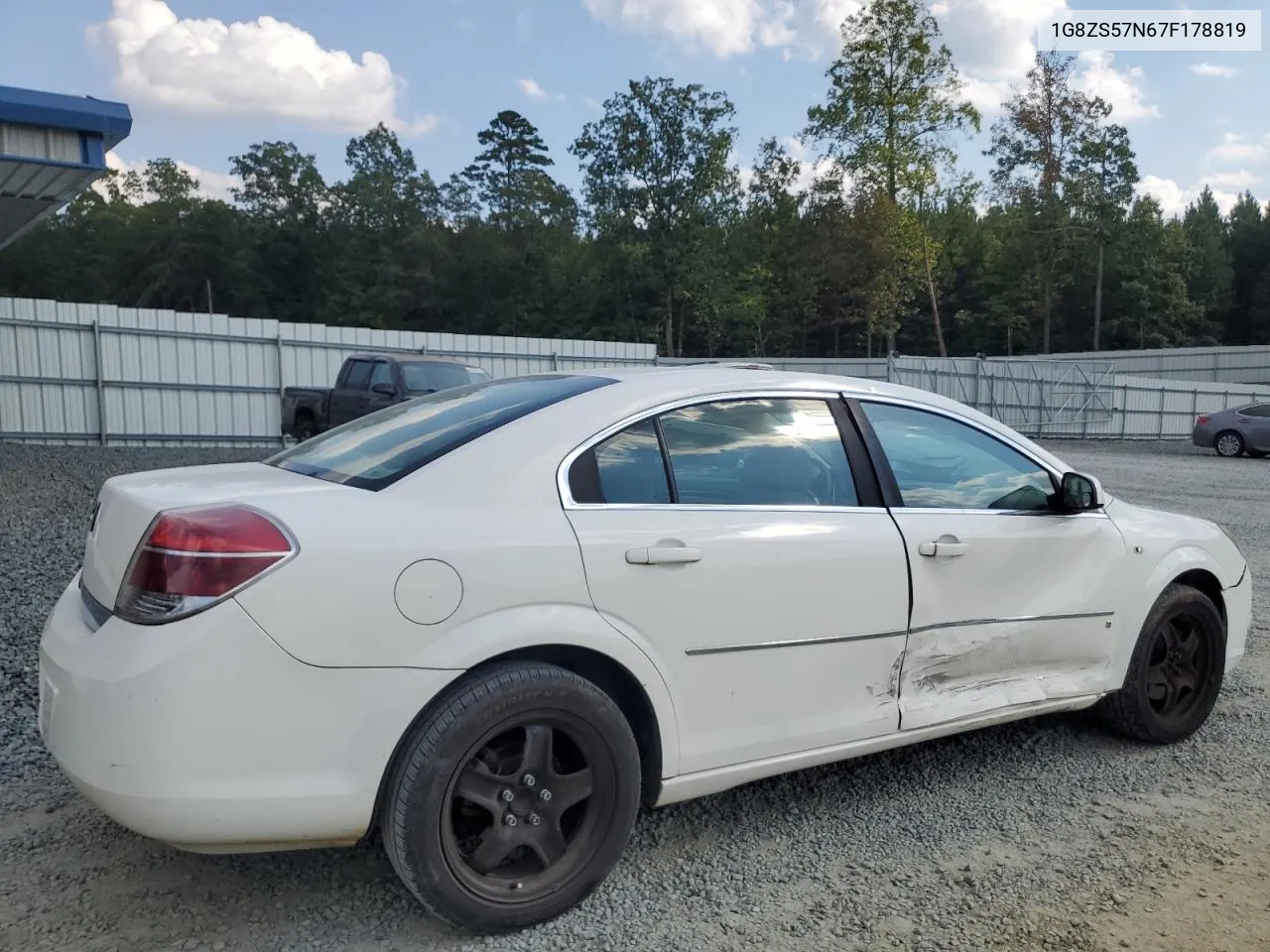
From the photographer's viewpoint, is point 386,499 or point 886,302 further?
point 886,302

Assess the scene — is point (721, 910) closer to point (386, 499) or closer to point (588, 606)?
point (588, 606)

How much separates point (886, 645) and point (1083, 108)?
4327 centimetres

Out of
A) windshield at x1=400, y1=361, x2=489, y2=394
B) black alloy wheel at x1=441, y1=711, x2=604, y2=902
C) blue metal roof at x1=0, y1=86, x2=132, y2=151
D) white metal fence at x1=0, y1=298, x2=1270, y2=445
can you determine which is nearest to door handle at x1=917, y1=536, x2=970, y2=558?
black alloy wheel at x1=441, y1=711, x2=604, y2=902

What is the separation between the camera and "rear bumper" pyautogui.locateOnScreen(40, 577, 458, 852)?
2248 millimetres

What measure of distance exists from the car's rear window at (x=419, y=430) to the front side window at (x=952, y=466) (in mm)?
1105

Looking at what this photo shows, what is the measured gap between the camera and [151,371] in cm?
1808

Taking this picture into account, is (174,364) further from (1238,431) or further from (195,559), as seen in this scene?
(1238,431)

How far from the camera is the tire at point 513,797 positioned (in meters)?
2.43

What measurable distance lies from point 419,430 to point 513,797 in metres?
1.21

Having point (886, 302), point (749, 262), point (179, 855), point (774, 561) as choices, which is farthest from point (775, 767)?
point (749, 262)

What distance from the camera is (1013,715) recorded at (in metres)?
3.60

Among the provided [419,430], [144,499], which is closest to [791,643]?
[419,430]

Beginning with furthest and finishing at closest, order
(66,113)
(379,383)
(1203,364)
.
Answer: (1203,364), (379,383), (66,113)

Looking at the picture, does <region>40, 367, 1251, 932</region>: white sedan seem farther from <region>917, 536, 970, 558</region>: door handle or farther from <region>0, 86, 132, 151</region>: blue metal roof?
<region>0, 86, 132, 151</region>: blue metal roof
